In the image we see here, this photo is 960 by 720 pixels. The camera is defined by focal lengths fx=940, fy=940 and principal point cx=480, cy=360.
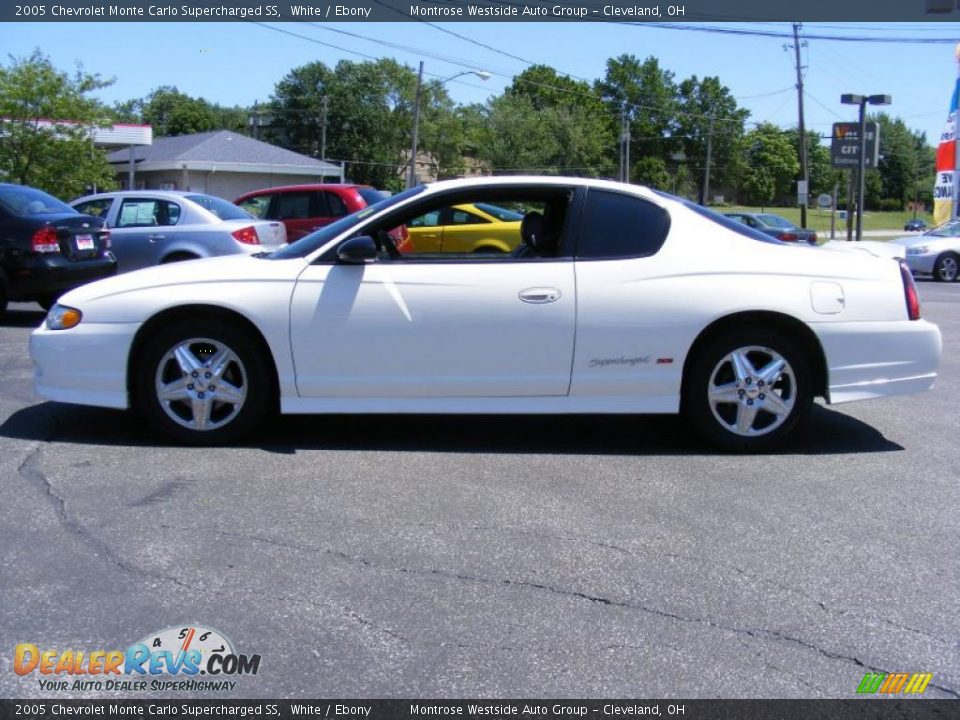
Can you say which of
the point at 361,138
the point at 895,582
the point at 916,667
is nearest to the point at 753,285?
the point at 895,582

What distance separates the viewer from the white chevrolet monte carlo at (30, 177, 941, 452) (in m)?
5.27

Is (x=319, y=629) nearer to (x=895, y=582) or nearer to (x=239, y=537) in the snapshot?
(x=239, y=537)

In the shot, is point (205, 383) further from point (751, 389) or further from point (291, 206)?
point (291, 206)

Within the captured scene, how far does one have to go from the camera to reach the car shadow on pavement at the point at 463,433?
552 centimetres

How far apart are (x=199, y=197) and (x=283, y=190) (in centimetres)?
320

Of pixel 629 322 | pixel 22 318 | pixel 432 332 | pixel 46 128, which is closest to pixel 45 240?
pixel 22 318

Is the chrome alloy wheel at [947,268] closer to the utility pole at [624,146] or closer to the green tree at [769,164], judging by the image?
the utility pole at [624,146]

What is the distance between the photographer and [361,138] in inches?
2822

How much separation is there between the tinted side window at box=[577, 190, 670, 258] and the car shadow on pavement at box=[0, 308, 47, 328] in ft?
24.8

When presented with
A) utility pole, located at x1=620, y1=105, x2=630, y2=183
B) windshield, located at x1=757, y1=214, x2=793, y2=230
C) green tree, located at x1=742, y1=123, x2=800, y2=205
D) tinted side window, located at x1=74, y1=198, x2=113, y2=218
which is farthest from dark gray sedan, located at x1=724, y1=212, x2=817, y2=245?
green tree, located at x1=742, y1=123, x2=800, y2=205

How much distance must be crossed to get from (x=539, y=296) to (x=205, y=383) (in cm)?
196

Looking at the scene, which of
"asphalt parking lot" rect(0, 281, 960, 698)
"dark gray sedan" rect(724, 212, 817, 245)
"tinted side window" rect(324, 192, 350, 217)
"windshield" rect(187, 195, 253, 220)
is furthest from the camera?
"dark gray sedan" rect(724, 212, 817, 245)

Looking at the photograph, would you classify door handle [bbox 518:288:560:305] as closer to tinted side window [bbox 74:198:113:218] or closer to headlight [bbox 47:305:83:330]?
headlight [bbox 47:305:83:330]

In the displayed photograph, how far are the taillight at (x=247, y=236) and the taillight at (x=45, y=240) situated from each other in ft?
7.10
